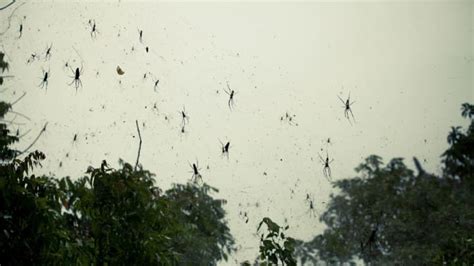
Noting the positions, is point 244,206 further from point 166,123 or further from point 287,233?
point 166,123

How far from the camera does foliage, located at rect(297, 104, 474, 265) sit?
10.0 meters

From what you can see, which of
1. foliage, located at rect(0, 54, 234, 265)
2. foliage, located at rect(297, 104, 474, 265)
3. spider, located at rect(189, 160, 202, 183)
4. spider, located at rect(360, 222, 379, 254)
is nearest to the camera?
foliage, located at rect(0, 54, 234, 265)

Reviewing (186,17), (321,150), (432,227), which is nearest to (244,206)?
(321,150)

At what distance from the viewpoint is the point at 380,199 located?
1127 centimetres

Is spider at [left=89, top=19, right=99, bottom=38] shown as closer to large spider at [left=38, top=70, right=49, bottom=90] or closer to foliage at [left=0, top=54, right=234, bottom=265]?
large spider at [left=38, top=70, right=49, bottom=90]

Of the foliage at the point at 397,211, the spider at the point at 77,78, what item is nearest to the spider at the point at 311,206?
the foliage at the point at 397,211

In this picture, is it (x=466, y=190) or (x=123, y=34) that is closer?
(x=123, y=34)

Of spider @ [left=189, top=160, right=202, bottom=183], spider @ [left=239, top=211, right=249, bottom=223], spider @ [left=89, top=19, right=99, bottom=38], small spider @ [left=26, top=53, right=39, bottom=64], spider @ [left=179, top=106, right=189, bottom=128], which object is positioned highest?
spider @ [left=89, top=19, right=99, bottom=38]

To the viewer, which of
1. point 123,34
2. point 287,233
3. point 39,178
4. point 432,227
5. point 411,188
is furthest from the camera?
point 411,188

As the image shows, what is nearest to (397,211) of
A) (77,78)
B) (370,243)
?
(370,243)

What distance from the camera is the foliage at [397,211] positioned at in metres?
10.0

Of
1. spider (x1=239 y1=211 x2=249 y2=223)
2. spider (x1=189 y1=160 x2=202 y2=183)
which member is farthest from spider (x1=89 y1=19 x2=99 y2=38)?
spider (x1=239 y1=211 x2=249 y2=223)

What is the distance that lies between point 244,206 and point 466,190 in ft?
20.5

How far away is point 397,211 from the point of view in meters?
10.9
